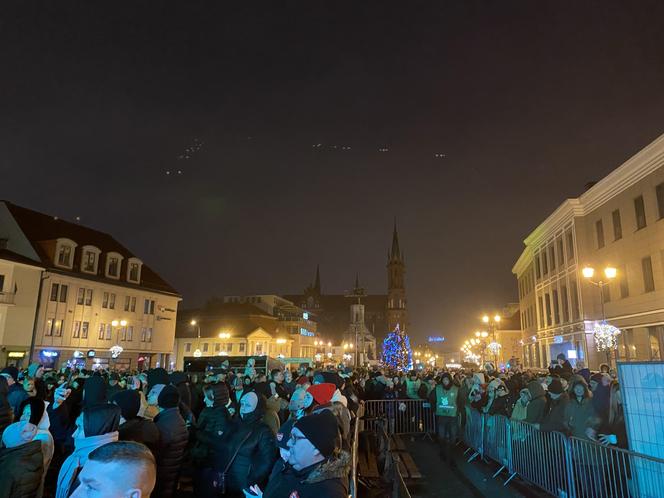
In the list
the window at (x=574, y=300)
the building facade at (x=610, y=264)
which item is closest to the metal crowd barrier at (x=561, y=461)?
the building facade at (x=610, y=264)

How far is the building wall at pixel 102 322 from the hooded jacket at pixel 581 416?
36489 mm

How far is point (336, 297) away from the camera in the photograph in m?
156

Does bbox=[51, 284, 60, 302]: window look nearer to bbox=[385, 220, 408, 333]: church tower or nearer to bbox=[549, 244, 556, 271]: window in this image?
bbox=[549, 244, 556, 271]: window

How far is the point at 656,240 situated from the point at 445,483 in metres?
21.6

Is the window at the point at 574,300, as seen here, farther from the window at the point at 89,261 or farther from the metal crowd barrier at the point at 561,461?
the window at the point at 89,261

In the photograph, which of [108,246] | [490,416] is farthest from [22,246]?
[490,416]

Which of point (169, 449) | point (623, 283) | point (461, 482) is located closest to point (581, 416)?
point (461, 482)

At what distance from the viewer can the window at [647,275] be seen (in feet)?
85.0

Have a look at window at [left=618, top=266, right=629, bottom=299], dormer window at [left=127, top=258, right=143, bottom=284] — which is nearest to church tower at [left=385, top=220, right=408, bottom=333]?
dormer window at [left=127, top=258, right=143, bottom=284]

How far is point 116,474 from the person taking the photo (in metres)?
2.34

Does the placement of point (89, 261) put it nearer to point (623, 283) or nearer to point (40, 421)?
point (40, 421)

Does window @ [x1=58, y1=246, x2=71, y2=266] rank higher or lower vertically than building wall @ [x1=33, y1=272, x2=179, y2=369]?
higher

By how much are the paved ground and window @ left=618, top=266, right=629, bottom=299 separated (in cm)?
2058

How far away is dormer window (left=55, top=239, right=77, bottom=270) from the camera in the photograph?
3775 centimetres
